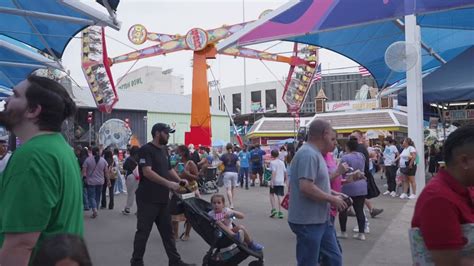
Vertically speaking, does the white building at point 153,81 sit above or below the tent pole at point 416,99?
above

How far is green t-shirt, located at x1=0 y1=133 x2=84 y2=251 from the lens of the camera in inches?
84.7

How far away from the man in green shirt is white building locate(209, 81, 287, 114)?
64273 mm

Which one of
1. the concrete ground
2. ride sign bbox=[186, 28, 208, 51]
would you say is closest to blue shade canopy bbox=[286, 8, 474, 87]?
the concrete ground

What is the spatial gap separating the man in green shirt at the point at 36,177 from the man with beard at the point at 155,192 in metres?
3.68

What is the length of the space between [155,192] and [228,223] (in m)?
1.03

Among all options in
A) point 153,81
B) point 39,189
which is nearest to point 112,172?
point 39,189

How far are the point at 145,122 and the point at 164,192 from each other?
39.3 metres

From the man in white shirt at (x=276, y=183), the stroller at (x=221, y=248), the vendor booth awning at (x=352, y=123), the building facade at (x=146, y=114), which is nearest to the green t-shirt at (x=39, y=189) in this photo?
the stroller at (x=221, y=248)

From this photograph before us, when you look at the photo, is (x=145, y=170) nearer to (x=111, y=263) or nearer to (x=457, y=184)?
(x=111, y=263)

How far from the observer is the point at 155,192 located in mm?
6250

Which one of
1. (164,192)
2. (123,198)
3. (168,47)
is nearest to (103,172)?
(123,198)

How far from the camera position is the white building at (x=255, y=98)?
67.9m

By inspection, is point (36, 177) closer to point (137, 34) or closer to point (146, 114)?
point (137, 34)

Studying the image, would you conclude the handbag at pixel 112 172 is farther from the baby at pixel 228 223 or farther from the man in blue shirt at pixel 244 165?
the baby at pixel 228 223
